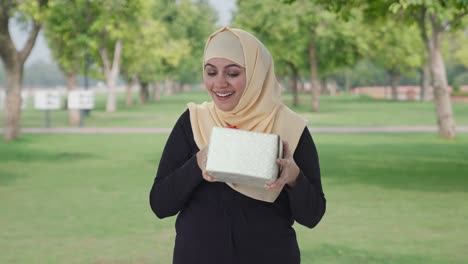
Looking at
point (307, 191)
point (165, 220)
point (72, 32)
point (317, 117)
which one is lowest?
point (317, 117)

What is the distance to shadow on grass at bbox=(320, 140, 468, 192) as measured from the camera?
45.3 feet

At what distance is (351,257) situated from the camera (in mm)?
7977

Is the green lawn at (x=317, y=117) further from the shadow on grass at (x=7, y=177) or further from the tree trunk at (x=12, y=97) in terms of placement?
the shadow on grass at (x=7, y=177)

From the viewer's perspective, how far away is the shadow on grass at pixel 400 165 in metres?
13.8

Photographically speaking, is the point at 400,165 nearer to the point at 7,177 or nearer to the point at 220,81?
the point at 7,177

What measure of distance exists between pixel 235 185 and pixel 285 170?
28 centimetres

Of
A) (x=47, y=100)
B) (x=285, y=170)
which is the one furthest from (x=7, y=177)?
(x=47, y=100)

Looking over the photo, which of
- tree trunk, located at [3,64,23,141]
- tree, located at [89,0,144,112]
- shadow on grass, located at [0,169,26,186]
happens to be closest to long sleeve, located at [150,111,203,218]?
shadow on grass, located at [0,169,26,186]

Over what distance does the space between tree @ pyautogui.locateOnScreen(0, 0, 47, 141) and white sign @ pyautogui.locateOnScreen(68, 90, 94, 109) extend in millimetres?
6965

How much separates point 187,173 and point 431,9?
393 inches

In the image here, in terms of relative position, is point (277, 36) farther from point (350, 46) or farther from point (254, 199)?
point (254, 199)

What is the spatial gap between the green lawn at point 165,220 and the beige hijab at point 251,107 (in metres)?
4.82

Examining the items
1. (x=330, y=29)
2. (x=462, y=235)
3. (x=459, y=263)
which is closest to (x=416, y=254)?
(x=459, y=263)

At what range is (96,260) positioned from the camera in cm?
788
